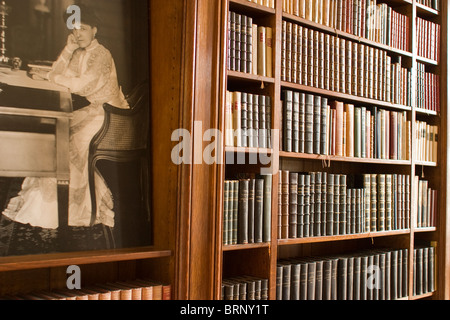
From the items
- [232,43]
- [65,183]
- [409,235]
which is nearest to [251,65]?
[232,43]

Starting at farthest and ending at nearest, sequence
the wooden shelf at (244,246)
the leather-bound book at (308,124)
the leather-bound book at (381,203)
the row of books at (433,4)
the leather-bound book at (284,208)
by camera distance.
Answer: the row of books at (433,4) < the leather-bound book at (381,203) < the leather-bound book at (308,124) < the leather-bound book at (284,208) < the wooden shelf at (244,246)

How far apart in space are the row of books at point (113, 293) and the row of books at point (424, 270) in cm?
179

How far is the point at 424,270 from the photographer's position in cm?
326

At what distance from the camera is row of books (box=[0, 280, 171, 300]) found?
1839mm

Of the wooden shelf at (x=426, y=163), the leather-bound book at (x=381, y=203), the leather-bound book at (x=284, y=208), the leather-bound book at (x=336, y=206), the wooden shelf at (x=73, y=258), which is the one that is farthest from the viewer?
the wooden shelf at (x=426, y=163)

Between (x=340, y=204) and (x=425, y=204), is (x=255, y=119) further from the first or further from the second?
(x=425, y=204)

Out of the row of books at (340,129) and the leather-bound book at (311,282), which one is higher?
the row of books at (340,129)

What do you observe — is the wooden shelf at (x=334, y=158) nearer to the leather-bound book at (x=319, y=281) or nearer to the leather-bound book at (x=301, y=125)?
the leather-bound book at (x=301, y=125)

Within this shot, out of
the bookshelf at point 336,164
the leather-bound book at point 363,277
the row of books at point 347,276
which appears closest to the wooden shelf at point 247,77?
the bookshelf at point 336,164

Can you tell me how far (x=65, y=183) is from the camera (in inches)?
77.5

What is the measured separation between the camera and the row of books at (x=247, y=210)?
7.27 ft
